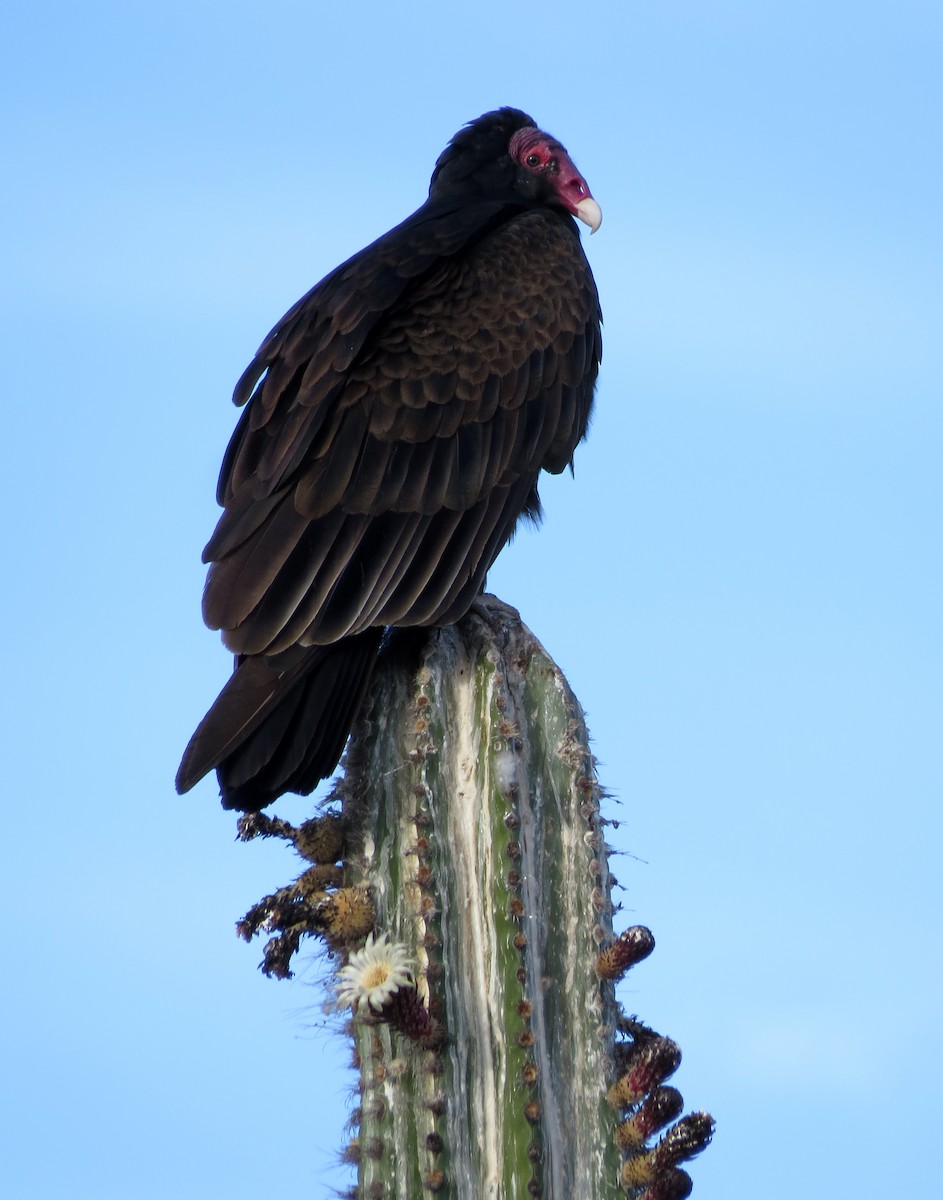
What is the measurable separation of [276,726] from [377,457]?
0.90 m

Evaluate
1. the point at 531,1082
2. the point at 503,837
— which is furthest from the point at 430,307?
the point at 531,1082

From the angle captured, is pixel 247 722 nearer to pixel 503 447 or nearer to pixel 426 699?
pixel 426 699

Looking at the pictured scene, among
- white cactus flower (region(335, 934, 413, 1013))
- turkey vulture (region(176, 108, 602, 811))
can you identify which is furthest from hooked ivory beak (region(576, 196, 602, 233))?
white cactus flower (region(335, 934, 413, 1013))

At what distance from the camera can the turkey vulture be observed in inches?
133

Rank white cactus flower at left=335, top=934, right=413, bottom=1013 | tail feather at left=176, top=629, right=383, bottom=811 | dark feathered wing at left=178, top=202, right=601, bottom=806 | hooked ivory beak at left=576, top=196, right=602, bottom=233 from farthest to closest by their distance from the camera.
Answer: hooked ivory beak at left=576, top=196, right=602, bottom=233 → dark feathered wing at left=178, top=202, right=601, bottom=806 → tail feather at left=176, top=629, right=383, bottom=811 → white cactus flower at left=335, top=934, right=413, bottom=1013

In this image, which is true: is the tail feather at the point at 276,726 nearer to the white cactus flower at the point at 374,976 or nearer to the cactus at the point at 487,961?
the cactus at the point at 487,961

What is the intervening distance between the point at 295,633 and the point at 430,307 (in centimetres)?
120

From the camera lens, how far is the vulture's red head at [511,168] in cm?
535

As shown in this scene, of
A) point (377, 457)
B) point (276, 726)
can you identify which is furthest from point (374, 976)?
point (377, 457)

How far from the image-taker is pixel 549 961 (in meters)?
2.98

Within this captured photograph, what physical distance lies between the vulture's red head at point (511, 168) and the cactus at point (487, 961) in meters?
2.60

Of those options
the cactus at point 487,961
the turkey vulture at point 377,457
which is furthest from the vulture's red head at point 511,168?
the cactus at point 487,961

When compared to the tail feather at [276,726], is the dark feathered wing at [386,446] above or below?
above

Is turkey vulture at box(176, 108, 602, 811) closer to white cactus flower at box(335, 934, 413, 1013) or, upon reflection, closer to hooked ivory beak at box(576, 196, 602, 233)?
hooked ivory beak at box(576, 196, 602, 233)
